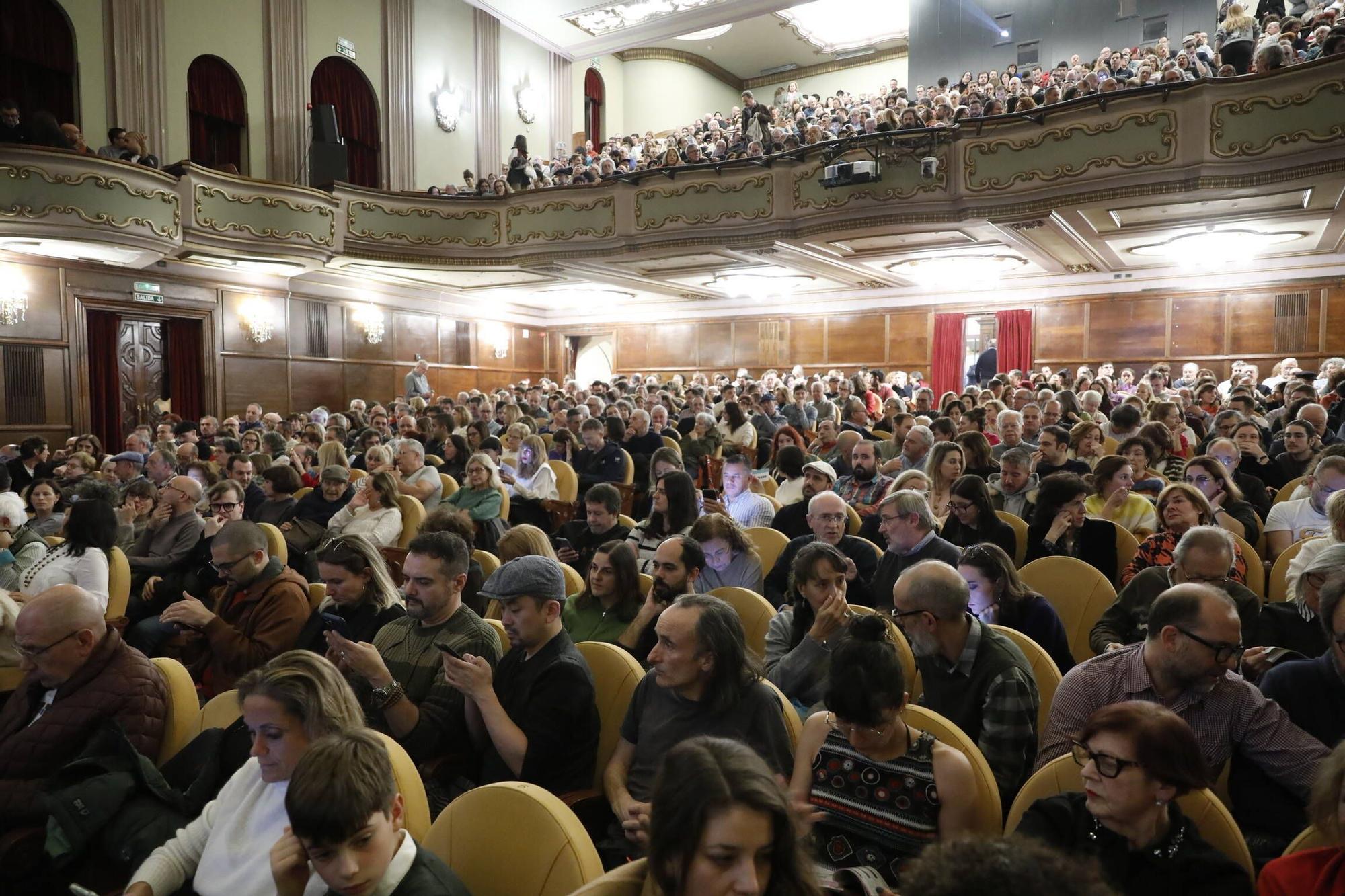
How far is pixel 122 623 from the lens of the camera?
3.31 metres

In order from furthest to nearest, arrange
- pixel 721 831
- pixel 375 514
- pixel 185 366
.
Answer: pixel 185 366, pixel 375 514, pixel 721 831

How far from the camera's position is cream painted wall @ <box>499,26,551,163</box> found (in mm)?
14945

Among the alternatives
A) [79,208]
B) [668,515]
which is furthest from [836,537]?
[79,208]

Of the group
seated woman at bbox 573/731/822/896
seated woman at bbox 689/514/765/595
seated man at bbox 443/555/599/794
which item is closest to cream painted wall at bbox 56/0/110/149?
seated woman at bbox 689/514/765/595

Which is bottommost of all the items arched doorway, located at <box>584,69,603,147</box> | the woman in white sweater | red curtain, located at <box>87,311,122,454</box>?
the woman in white sweater

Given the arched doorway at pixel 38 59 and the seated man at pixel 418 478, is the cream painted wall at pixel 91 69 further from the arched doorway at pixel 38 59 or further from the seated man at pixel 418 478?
the seated man at pixel 418 478

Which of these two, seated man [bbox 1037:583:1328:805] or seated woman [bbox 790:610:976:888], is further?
seated man [bbox 1037:583:1328:805]

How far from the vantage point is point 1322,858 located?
Result: 126 cm

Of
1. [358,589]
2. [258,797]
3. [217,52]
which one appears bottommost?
[258,797]

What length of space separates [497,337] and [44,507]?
39.7 feet

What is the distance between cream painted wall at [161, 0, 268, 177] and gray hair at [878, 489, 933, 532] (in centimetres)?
1162

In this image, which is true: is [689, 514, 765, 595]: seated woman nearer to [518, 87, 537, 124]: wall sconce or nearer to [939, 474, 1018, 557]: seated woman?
[939, 474, 1018, 557]: seated woman

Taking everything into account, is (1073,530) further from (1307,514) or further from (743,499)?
(743,499)

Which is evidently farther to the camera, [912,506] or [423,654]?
[912,506]
